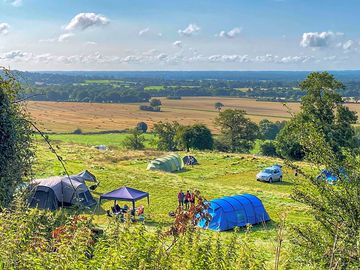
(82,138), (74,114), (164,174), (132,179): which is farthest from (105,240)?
(74,114)

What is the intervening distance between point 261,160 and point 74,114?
302ft

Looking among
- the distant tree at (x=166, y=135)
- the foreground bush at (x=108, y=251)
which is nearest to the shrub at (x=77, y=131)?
the distant tree at (x=166, y=135)

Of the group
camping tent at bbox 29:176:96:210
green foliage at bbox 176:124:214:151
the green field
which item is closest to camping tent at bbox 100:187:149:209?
the green field

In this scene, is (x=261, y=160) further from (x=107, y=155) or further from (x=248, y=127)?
(x=248, y=127)

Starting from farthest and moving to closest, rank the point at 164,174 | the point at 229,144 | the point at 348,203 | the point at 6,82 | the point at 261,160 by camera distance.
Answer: the point at 229,144
the point at 261,160
the point at 164,174
the point at 6,82
the point at 348,203

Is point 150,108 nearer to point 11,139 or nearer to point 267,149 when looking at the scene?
point 267,149

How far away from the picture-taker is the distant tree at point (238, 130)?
250 ft

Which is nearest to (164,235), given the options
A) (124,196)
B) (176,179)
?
(124,196)

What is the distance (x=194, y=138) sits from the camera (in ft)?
226

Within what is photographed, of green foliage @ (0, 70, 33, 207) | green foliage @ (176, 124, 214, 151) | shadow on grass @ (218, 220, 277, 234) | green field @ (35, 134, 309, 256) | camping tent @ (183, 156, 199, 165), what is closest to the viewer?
green foliage @ (0, 70, 33, 207)

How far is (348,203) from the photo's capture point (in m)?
8.56

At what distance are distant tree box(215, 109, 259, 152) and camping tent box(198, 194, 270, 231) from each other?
5120 cm

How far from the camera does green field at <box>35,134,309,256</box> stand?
82.8ft

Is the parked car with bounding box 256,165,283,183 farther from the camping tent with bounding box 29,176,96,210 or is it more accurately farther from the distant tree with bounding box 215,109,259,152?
the distant tree with bounding box 215,109,259,152
